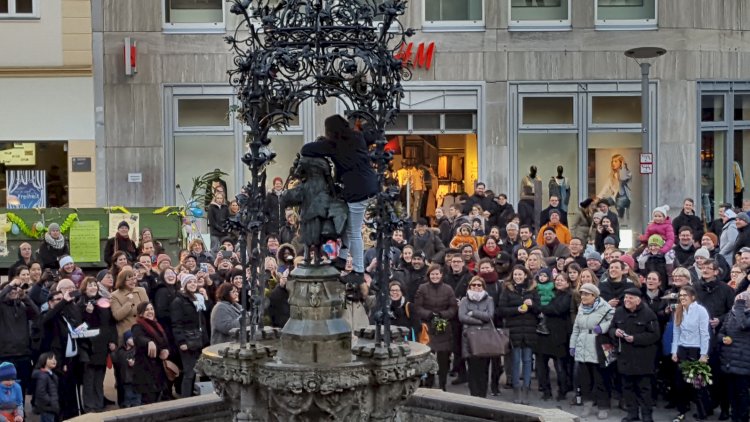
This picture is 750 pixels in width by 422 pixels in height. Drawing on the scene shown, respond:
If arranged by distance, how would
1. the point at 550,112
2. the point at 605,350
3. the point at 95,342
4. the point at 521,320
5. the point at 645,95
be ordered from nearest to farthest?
1. the point at 95,342
2. the point at 605,350
3. the point at 521,320
4. the point at 645,95
5. the point at 550,112

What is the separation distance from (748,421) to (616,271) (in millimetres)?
2524

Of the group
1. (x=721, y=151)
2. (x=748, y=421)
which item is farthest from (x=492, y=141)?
(x=748, y=421)

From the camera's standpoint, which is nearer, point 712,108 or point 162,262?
point 162,262

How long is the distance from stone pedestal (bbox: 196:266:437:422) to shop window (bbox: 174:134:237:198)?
699 inches

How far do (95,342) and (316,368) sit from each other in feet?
21.1

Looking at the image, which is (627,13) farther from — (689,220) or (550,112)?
(689,220)

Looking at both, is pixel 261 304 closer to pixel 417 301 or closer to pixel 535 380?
pixel 417 301

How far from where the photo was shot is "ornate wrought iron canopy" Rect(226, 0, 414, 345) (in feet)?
34.4

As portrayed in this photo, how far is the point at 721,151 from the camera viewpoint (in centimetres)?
2970

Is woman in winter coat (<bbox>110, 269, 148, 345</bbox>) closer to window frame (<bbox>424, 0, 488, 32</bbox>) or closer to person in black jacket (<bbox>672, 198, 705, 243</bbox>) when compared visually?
person in black jacket (<bbox>672, 198, 705, 243</bbox>)

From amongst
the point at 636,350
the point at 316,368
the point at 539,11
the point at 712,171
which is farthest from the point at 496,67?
the point at 316,368

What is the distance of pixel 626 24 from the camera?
28797 mm

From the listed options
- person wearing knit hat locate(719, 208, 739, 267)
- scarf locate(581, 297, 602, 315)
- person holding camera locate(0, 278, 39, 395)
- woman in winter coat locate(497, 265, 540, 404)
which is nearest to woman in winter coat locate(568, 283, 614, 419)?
scarf locate(581, 297, 602, 315)

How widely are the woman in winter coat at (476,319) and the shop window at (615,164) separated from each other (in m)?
12.5
